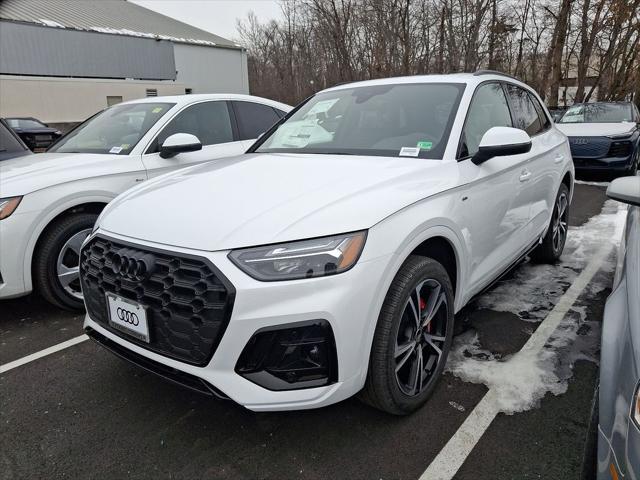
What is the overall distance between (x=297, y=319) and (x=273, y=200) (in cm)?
60

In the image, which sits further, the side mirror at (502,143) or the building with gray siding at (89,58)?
the building with gray siding at (89,58)

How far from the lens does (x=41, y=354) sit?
10.0 feet

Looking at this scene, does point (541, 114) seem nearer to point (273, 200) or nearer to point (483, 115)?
point (483, 115)

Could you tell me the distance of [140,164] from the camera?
4.00 m

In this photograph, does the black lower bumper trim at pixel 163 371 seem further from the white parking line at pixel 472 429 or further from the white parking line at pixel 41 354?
the white parking line at pixel 41 354

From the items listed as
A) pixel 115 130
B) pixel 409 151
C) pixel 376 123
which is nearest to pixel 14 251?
pixel 115 130

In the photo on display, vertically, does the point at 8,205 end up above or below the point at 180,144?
A: below

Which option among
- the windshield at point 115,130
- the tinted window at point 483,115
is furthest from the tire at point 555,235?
the windshield at point 115,130

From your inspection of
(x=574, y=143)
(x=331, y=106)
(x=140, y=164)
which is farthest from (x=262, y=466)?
(x=574, y=143)

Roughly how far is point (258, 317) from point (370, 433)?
891 mm

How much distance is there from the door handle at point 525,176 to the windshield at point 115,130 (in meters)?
3.16

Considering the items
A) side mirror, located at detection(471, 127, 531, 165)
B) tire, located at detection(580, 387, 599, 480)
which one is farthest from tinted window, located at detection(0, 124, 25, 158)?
tire, located at detection(580, 387, 599, 480)

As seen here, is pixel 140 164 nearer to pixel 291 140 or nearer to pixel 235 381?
pixel 291 140

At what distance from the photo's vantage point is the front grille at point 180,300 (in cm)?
178
